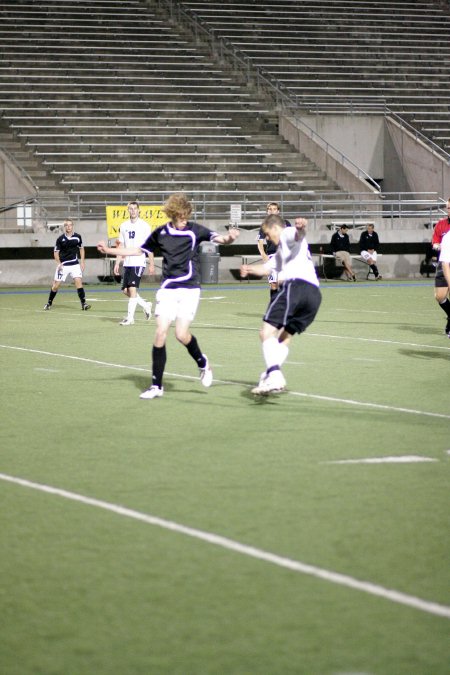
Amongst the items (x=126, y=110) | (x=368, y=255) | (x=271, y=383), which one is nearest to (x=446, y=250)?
(x=271, y=383)

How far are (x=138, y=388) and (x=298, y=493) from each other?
17.2 feet

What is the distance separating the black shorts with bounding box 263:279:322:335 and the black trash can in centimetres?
2226

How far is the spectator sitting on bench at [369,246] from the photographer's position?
35.5 m

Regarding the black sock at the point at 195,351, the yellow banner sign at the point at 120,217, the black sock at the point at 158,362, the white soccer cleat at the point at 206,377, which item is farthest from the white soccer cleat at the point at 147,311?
the yellow banner sign at the point at 120,217

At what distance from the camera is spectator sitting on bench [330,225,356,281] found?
35.0m

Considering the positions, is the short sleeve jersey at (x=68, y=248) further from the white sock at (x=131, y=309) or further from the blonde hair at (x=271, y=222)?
the blonde hair at (x=271, y=222)

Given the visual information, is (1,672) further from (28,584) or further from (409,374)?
(409,374)

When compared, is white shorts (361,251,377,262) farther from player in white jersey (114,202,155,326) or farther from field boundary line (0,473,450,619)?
field boundary line (0,473,450,619)

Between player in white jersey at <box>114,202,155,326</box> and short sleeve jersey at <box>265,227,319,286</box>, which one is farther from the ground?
short sleeve jersey at <box>265,227,319,286</box>

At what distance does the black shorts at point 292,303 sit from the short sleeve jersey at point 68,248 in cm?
1344

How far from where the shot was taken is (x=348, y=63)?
153ft

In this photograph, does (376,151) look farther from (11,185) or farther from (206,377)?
(206,377)

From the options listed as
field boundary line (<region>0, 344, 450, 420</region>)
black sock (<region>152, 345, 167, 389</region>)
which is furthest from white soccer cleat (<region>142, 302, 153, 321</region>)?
black sock (<region>152, 345, 167, 389</region>)

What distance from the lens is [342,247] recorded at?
3509 cm
